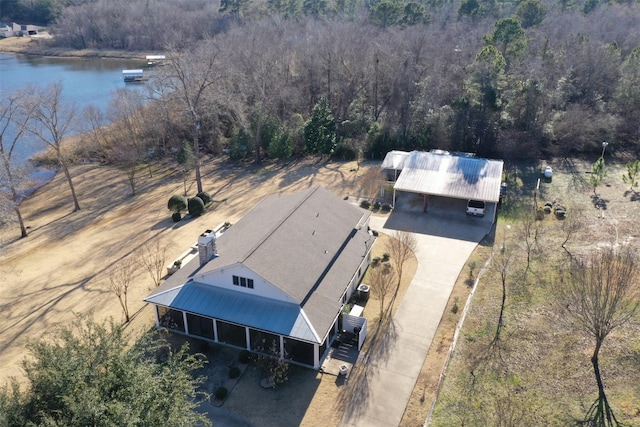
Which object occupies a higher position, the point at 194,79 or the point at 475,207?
the point at 194,79

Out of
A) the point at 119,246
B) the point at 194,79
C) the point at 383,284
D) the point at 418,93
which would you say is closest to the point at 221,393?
the point at 383,284

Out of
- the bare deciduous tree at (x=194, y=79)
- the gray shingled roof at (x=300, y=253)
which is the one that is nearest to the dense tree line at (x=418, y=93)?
the bare deciduous tree at (x=194, y=79)

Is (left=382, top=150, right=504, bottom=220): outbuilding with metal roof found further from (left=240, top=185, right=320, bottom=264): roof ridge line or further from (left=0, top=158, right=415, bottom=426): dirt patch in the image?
(left=240, top=185, right=320, bottom=264): roof ridge line

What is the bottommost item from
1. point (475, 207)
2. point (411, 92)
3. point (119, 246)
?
point (119, 246)

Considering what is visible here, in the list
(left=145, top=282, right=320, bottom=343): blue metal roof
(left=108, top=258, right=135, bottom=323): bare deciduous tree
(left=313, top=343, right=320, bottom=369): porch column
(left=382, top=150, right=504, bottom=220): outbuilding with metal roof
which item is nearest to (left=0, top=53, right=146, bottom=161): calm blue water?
(left=108, top=258, right=135, bottom=323): bare deciduous tree

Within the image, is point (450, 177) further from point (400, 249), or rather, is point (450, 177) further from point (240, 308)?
point (240, 308)

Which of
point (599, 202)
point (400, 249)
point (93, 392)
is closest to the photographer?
point (93, 392)

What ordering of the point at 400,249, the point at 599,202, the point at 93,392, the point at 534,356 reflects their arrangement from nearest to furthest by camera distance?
the point at 93,392 → the point at 534,356 → the point at 400,249 → the point at 599,202
